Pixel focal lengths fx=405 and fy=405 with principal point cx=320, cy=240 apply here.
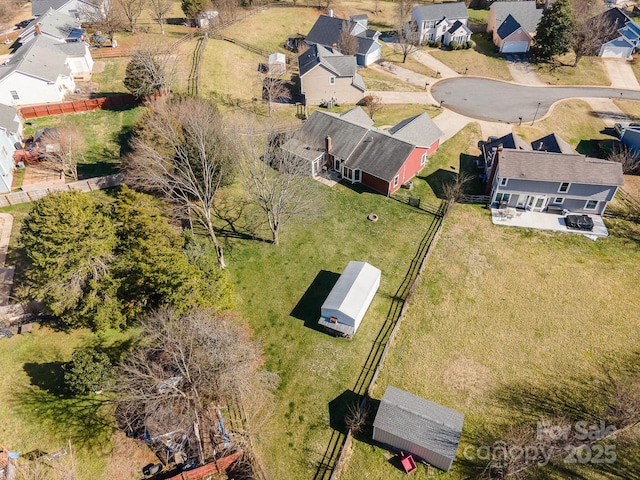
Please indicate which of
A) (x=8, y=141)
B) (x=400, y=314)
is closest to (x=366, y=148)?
(x=400, y=314)

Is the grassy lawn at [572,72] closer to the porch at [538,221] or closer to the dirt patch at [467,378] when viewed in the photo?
the porch at [538,221]

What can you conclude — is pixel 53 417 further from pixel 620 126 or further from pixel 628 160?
pixel 620 126

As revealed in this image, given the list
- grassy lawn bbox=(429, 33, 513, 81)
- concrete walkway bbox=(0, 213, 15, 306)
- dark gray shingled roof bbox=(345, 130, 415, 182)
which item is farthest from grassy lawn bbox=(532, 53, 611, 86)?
concrete walkway bbox=(0, 213, 15, 306)

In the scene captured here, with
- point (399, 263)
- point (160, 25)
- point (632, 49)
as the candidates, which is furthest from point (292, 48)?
point (632, 49)

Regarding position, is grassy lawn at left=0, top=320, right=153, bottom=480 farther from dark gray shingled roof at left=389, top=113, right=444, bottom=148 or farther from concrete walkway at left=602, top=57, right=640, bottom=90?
concrete walkway at left=602, top=57, right=640, bottom=90

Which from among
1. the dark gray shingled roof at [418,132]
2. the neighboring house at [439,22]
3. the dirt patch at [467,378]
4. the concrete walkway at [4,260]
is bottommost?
the concrete walkway at [4,260]

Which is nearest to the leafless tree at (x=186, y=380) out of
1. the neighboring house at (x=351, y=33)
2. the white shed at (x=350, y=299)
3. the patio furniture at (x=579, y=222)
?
the white shed at (x=350, y=299)
